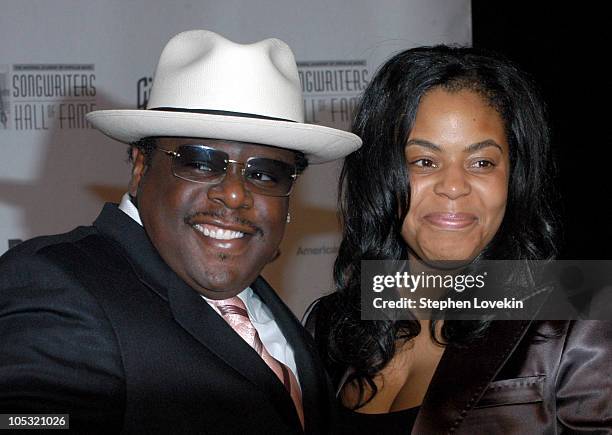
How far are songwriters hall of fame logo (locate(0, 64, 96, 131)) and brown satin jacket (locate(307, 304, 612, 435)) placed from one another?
7.52 ft

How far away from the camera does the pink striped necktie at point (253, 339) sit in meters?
2.02

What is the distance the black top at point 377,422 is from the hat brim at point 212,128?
0.75m

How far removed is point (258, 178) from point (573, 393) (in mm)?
931

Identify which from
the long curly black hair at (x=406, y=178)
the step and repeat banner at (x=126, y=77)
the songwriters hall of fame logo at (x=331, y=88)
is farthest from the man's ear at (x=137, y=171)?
the songwriters hall of fame logo at (x=331, y=88)

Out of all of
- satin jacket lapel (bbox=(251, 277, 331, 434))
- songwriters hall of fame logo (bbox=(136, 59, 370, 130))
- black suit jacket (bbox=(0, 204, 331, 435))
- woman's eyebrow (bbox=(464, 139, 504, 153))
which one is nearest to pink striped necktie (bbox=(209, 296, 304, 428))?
satin jacket lapel (bbox=(251, 277, 331, 434))

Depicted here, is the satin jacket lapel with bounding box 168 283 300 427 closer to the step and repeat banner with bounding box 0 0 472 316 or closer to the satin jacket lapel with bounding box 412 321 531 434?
the satin jacket lapel with bounding box 412 321 531 434

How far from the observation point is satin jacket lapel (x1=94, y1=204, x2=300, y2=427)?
6.03 feet

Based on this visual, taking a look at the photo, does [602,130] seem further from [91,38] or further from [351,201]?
[91,38]

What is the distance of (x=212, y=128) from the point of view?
6.28ft

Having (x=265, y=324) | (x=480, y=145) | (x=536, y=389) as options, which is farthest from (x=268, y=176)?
(x=536, y=389)

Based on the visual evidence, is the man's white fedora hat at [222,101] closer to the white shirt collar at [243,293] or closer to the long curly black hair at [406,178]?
the white shirt collar at [243,293]

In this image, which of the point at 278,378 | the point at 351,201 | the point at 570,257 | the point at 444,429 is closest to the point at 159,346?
the point at 278,378

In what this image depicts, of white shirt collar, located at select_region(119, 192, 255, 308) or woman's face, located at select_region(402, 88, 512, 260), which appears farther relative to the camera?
woman's face, located at select_region(402, 88, 512, 260)

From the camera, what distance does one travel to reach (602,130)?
3.51 m
